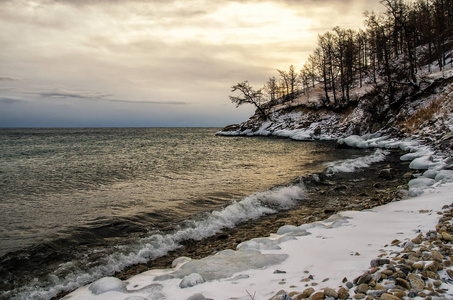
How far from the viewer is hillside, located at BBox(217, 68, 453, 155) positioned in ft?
71.5

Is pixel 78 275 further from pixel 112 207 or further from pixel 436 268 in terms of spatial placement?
pixel 436 268

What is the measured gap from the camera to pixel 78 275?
545 cm

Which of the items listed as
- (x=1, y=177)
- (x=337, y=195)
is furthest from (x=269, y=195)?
(x=1, y=177)

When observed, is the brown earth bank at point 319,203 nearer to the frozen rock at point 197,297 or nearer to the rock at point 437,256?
the frozen rock at point 197,297

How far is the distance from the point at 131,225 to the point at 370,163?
1592 centimetres

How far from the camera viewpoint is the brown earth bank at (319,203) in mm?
6555

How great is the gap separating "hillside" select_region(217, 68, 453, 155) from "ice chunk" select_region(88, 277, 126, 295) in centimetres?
1882

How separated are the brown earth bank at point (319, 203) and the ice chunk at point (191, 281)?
1844mm

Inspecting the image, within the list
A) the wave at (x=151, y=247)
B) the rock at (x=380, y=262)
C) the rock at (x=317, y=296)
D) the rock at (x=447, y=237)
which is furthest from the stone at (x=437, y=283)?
the wave at (x=151, y=247)

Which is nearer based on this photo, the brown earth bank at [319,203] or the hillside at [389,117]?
the brown earth bank at [319,203]

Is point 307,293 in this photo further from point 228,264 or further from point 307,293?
point 228,264

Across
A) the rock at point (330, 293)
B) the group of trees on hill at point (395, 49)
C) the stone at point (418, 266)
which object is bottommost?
the rock at point (330, 293)

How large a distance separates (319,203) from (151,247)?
6639 mm

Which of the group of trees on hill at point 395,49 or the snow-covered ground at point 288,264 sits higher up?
the group of trees on hill at point 395,49
